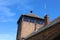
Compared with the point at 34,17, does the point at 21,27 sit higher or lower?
lower

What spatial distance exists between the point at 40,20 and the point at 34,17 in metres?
2.00

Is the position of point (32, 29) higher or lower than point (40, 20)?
lower

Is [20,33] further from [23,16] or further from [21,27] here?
[23,16]

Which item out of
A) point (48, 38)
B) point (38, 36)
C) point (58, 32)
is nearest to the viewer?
point (58, 32)

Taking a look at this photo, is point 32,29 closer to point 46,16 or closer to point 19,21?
point 19,21

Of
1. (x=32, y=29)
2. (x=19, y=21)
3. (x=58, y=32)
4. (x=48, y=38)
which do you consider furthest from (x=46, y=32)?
(x=19, y=21)

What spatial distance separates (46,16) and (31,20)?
8459mm

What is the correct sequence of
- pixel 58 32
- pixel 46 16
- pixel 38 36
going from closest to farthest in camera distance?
1. pixel 58 32
2. pixel 38 36
3. pixel 46 16

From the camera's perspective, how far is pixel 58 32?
2108 cm

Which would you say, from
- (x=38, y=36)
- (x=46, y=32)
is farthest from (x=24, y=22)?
(x=46, y=32)

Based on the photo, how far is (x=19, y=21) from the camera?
40375 mm

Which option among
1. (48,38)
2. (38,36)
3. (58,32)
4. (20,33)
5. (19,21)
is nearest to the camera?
(58,32)

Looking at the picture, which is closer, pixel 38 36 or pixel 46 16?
pixel 38 36

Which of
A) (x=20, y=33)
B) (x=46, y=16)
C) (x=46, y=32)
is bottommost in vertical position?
(x=20, y=33)
